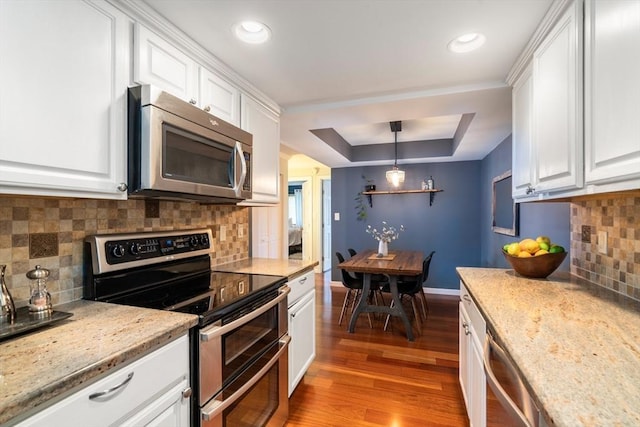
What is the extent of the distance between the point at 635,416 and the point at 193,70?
2.05m

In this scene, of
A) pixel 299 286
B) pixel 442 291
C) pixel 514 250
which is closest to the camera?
pixel 514 250

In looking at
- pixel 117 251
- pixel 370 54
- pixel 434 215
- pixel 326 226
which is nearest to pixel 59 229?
pixel 117 251

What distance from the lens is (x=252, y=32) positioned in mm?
1540

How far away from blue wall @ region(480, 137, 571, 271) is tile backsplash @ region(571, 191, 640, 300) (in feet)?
0.47

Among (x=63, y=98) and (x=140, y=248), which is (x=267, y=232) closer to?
(x=140, y=248)

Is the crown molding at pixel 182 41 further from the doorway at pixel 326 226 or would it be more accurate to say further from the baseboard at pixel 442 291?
the doorway at pixel 326 226

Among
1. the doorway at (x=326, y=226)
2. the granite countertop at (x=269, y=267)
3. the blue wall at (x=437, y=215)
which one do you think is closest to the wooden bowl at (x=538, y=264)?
the granite countertop at (x=269, y=267)

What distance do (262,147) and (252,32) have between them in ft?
2.82

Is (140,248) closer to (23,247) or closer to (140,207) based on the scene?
(140,207)

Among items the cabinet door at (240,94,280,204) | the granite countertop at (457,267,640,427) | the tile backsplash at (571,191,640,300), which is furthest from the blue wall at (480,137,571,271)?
the cabinet door at (240,94,280,204)

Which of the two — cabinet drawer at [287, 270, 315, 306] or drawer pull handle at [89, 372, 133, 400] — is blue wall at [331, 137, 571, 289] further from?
drawer pull handle at [89, 372, 133, 400]

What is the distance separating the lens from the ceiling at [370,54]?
1.35 meters

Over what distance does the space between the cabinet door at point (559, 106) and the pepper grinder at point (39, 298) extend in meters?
2.01

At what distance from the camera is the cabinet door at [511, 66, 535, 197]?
1657 millimetres
